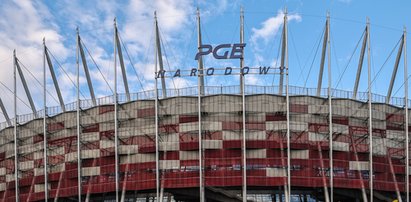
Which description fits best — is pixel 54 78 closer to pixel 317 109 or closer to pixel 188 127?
pixel 188 127

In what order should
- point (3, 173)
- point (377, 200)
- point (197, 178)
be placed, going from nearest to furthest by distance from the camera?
point (197, 178) → point (377, 200) → point (3, 173)

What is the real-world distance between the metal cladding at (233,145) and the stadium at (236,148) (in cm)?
13

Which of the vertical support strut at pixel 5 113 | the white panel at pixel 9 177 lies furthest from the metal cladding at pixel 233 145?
the vertical support strut at pixel 5 113

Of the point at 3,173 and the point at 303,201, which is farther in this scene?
the point at 3,173

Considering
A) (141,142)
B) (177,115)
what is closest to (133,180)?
(141,142)

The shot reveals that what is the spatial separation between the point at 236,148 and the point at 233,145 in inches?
22.1

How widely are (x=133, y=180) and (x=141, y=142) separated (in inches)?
203

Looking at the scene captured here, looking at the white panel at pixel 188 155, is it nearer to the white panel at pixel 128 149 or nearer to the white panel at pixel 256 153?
the white panel at pixel 128 149

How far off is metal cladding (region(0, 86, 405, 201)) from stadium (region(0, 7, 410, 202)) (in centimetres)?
13

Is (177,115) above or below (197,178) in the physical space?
above

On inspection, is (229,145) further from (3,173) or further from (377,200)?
(3,173)

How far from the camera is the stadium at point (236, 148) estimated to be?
2985 inches

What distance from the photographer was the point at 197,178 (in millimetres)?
75375

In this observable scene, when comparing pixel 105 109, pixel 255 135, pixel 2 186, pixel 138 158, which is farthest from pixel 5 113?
pixel 255 135
